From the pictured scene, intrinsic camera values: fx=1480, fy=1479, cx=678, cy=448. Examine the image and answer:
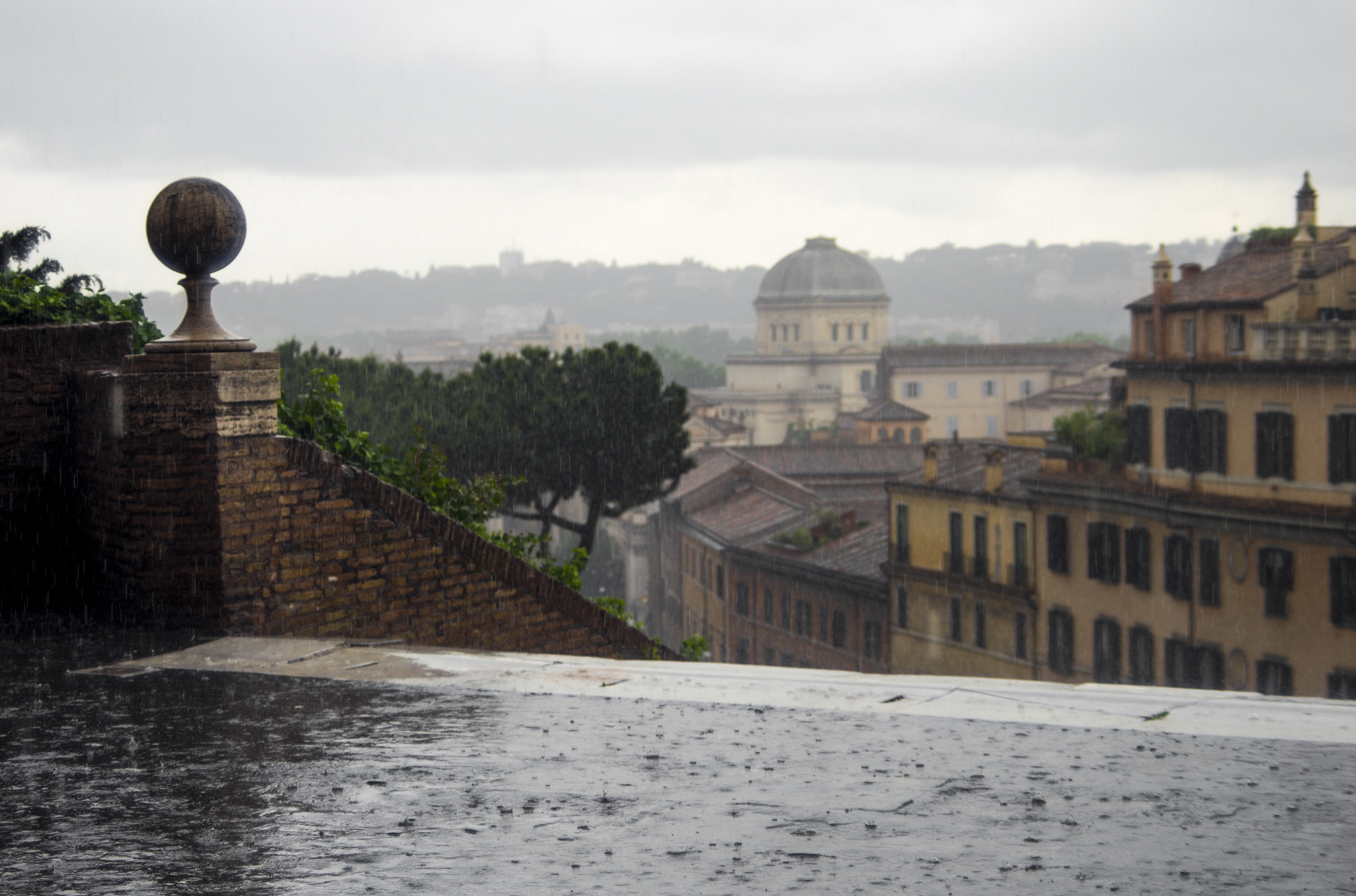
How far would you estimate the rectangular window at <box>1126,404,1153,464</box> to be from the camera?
1484 inches

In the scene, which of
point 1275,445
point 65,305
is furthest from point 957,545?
point 65,305

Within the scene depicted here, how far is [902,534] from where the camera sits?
4303 cm

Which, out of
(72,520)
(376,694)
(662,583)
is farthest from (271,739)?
(662,583)

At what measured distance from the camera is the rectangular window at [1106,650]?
3597cm

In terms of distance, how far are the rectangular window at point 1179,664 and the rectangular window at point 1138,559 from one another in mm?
1647

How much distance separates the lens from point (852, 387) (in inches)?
5655

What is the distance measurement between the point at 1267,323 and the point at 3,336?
97.9 feet

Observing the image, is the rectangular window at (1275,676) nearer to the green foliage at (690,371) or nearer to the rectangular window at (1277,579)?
the rectangular window at (1277,579)

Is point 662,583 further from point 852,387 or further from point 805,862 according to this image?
point 852,387

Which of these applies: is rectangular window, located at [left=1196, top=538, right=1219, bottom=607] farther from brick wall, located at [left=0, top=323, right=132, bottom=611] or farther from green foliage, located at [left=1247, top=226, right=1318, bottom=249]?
brick wall, located at [left=0, top=323, right=132, bottom=611]

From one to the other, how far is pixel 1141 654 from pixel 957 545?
708 cm

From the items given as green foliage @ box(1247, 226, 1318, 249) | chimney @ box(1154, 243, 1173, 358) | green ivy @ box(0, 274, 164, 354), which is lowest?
green ivy @ box(0, 274, 164, 354)

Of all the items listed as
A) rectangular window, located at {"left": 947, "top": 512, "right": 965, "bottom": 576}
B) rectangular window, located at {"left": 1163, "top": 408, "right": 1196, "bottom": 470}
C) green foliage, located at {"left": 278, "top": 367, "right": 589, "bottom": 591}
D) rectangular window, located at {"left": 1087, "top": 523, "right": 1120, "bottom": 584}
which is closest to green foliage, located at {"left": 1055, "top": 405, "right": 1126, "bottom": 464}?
rectangular window, located at {"left": 1163, "top": 408, "right": 1196, "bottom": 470}

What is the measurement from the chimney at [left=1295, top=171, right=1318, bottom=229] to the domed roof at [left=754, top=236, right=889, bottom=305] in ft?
358
